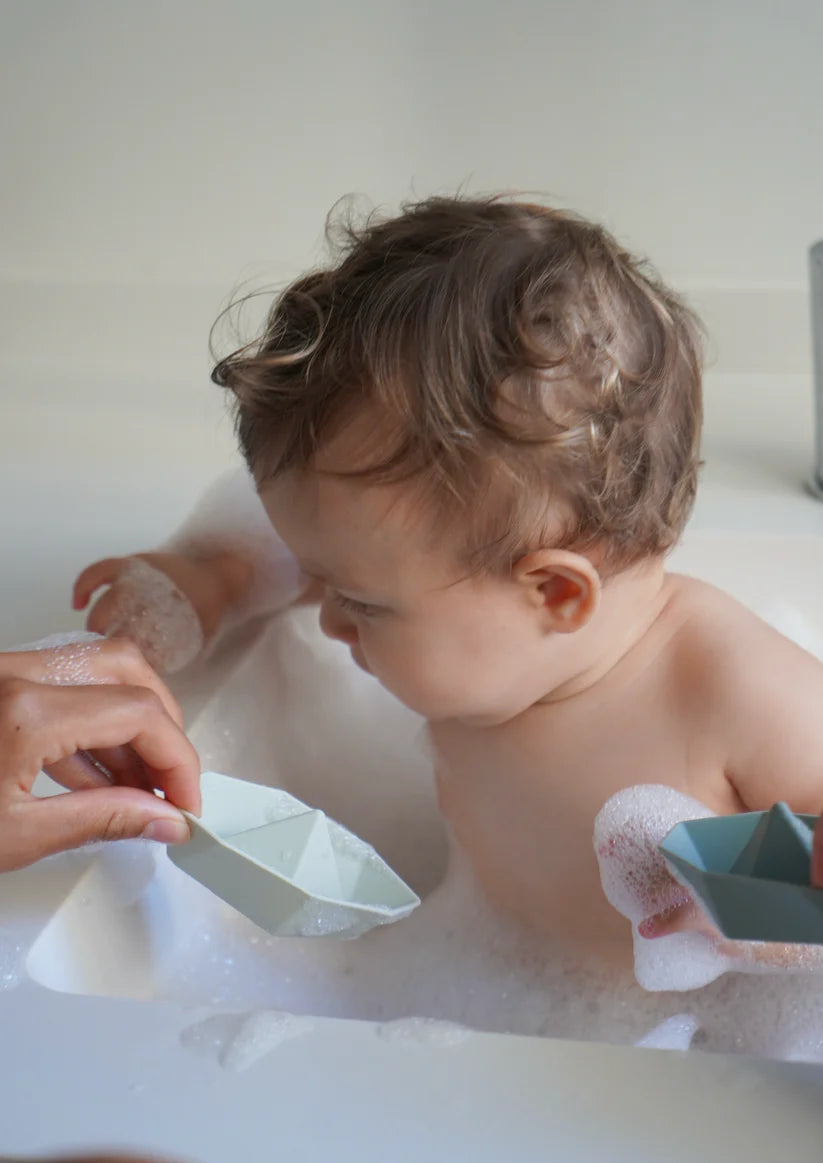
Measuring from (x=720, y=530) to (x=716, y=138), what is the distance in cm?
44

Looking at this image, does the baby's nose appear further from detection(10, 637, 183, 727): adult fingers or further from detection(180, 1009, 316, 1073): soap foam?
detection(180, 1009, 316, 1073): soap foam

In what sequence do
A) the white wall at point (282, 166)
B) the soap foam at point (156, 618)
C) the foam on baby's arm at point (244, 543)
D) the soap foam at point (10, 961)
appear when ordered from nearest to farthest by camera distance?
the soap foam at point (10, 961) < the soap foam at point (156, 618) < the foam on baby's arm at point (244, 543) < the white wall at point (282, 166)

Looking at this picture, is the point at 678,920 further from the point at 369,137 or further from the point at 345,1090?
the point at 369,137

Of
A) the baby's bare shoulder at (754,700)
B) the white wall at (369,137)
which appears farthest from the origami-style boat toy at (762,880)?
the white wall at (369,137)

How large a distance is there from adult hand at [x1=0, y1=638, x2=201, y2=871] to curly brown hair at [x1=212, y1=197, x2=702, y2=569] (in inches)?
7.3

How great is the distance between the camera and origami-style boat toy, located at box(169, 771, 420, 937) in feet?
2.20

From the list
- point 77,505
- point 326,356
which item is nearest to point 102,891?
point 326,356

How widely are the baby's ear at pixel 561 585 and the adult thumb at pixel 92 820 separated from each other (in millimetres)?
256

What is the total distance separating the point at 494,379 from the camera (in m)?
0.69

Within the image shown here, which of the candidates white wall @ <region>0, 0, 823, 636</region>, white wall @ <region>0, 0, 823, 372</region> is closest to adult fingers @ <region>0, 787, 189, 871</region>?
white wall @ <region>0, 0, 823, 636</region>

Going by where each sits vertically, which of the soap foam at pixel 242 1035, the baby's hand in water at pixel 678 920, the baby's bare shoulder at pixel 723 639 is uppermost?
the baby's bare shoulder at pixel 723 639

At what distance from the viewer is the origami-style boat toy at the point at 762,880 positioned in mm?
523

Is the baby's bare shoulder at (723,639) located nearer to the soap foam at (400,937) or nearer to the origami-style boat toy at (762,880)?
the soap foam at (400,937)

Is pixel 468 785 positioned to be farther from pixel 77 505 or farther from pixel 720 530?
pixel 77 505
